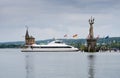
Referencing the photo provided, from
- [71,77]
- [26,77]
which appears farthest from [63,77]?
[26,77]

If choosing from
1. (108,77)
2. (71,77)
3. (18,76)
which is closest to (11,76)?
(18,76)

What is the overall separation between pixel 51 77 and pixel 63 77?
1937mm

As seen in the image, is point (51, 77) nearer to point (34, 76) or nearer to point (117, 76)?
point (34, 76)

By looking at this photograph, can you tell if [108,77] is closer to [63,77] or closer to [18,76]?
[63,77]

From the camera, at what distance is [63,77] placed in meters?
70.2

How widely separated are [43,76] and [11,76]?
19.4 feet

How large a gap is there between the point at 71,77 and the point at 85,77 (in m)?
2.25

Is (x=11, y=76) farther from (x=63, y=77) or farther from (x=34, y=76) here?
(x=63, y=77)

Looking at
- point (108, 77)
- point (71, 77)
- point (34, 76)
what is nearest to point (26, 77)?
point (34, 76)

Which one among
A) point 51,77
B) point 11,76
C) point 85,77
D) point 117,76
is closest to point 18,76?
point 11,76

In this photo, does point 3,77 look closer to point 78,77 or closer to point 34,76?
point 34,76

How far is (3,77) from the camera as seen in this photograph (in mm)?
71875

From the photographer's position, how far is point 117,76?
70.4 m

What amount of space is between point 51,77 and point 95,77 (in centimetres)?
704
